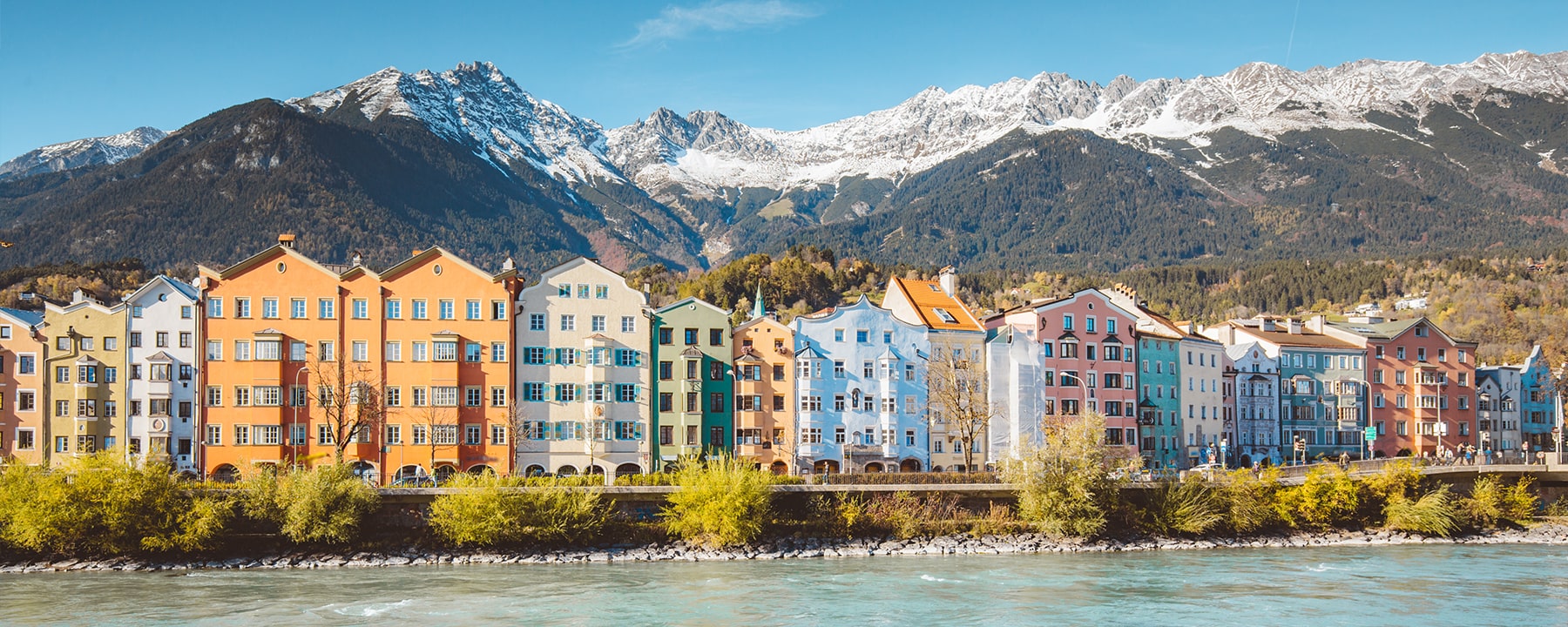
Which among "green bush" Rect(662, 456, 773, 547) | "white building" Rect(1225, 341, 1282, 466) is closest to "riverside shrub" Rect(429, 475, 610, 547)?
"green bush" Rect(662, 456, 773, 547)

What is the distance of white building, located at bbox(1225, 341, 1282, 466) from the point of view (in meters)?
110

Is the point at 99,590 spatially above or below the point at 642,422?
Answer: below

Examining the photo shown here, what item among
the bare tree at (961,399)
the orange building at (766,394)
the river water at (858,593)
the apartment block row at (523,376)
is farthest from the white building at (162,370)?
the bare tree at (961,399)

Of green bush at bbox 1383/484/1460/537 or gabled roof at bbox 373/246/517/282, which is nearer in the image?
green bush at bbox 1383/484/1460/537

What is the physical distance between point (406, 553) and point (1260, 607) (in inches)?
1583

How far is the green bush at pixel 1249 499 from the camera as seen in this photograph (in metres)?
76.1

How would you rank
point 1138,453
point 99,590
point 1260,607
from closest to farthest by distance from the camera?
point 1260,607 < point 99,590 < point 1138,453

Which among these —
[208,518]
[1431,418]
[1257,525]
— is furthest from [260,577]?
[1431,418]

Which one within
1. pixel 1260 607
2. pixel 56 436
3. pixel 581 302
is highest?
pixel 581 302

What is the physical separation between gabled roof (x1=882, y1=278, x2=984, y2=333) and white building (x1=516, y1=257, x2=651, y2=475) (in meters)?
20.3

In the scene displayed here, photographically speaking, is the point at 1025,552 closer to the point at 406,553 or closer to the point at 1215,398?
the point at 406,553

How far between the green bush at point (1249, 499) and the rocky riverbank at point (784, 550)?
976 millimetres

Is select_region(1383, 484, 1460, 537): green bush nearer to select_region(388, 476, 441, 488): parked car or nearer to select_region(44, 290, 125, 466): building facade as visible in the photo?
select_region(388, 476, 441, 488): parked car

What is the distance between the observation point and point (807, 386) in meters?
89.1
